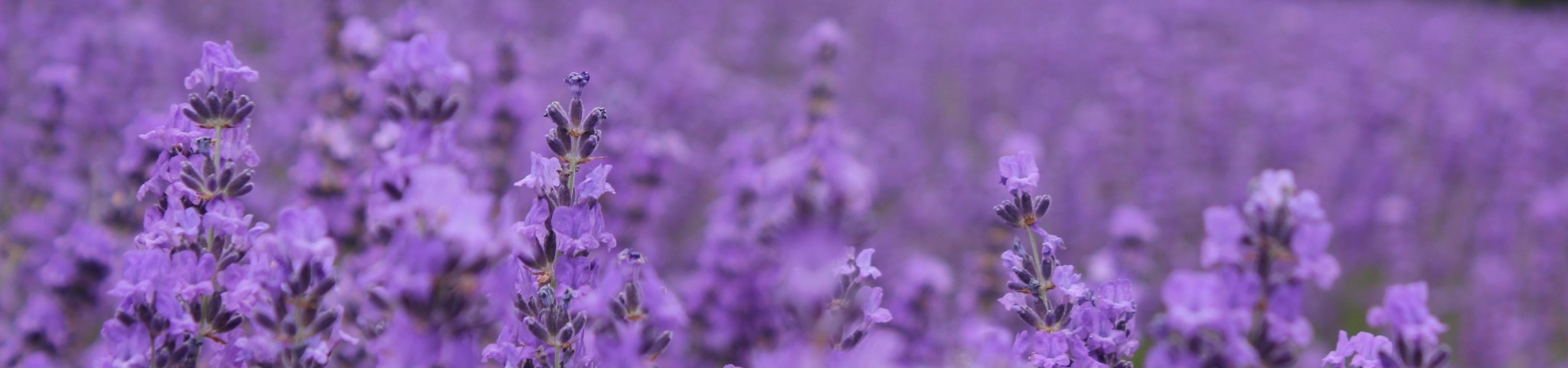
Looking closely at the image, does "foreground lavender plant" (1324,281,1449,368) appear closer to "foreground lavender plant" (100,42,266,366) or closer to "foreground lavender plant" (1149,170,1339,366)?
"foreground lavender plant" (1149,170,1339,366)

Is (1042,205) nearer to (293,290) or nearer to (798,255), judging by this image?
(798,255)

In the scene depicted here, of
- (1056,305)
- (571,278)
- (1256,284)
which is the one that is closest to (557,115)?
(571,278)

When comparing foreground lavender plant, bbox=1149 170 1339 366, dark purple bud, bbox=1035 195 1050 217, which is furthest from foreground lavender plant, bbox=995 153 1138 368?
foreground lavender plant, bbox=1149 170 1339 366

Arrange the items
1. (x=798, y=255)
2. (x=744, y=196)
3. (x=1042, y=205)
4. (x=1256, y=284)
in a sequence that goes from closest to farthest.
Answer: (x=798, y=255) < (x=1256, y=284) < (x=1042, y=205) < (x=744, y=196)

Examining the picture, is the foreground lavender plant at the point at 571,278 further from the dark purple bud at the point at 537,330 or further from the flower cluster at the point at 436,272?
the flower cluster at the point at 436,272

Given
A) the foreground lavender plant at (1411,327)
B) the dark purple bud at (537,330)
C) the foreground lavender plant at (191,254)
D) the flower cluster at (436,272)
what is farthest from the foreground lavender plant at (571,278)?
the foreground lavender plant at (1411,327)

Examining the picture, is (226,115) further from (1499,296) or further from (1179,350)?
(1499,296)
